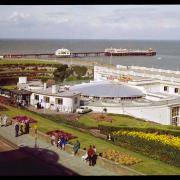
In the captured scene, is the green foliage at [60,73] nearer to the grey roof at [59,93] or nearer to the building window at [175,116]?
the grey roof at [59,93]

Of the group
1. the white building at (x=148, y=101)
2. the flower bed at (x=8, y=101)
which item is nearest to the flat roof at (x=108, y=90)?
the white building at (x=148, y=101)

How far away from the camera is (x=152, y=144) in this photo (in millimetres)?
27516

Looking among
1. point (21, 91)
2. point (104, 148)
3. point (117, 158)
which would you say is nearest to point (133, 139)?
point (104, 148)

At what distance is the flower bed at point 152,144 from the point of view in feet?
85.2

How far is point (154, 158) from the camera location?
87.7ft

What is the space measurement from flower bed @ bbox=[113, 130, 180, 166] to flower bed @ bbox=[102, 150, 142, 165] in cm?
249

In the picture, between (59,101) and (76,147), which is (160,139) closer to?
(76,147)

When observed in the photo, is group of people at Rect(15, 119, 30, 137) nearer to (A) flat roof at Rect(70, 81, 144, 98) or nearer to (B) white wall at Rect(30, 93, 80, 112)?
(B) white wall at Rect(30, 93, 80, 112)

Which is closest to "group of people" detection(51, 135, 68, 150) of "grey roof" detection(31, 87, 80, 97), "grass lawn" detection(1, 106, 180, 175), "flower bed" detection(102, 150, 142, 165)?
"grass lawn" detection(1, 106, 180, 175)

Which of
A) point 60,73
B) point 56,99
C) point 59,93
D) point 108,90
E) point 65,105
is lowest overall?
point 65,105

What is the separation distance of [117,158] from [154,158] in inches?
141

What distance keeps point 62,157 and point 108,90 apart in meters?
24.5

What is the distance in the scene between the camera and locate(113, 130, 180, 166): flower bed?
2597 centimetres

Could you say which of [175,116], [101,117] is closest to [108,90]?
[175,116]
